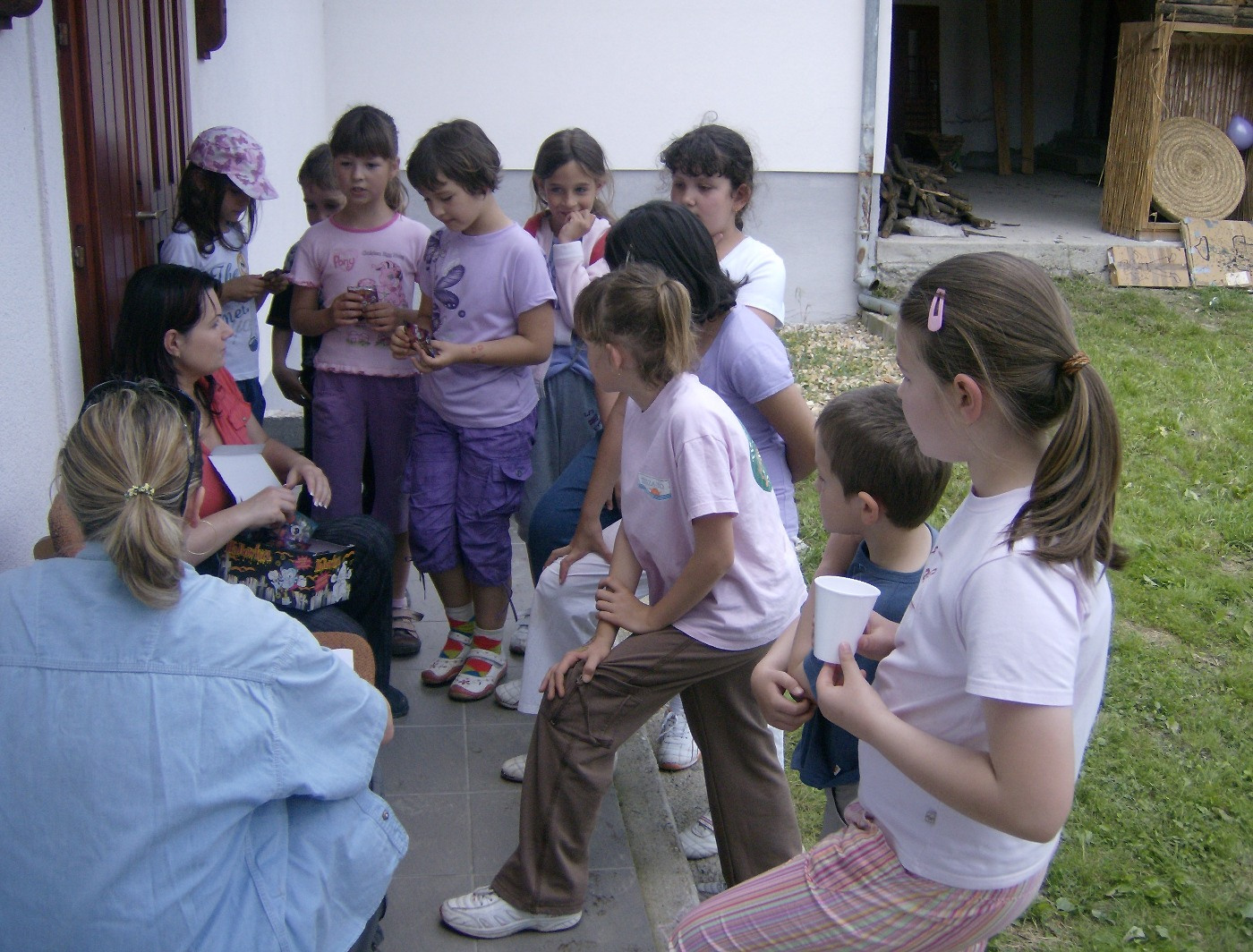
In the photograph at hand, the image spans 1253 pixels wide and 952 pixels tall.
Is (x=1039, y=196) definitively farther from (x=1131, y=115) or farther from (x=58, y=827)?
(x=58, y=827)

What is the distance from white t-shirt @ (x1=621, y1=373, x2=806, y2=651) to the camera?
2443 mm

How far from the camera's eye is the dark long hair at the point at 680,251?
2812mm

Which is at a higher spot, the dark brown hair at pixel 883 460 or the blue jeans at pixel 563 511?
the dark brown hair at pixel 883 460

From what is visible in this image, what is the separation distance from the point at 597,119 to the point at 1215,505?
17.7 feet

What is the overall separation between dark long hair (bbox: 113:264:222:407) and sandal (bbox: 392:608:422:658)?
1.43m

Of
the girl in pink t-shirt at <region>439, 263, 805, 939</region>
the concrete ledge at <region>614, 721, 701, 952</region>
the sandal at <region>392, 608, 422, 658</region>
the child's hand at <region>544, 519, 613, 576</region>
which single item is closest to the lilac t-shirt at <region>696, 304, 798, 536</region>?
the girl in pink t-shirt at <region>439, 263, 805, 939</region>

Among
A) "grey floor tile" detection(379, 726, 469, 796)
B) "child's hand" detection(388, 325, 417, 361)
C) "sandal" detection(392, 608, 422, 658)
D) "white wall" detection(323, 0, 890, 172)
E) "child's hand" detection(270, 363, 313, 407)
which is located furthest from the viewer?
"white wall" detection(323, 0, 890, 172)

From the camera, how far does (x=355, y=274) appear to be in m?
3.86

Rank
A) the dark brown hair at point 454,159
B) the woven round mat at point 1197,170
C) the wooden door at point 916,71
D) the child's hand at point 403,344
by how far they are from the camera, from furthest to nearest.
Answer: the wooden door at point 916,71 < the woven round mat at point 1197,170 < the child's hand at point 403,344 < the dark brown hair at point 454,159

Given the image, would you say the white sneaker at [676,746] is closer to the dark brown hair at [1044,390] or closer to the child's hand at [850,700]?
the child's hand at [850,700]

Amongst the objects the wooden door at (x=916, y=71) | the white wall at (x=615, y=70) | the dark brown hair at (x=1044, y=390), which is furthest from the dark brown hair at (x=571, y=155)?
the wooden door at (x=916, y=71)

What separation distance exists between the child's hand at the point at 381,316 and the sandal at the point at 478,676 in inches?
42.9

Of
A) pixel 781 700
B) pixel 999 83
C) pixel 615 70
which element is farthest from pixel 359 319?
pixel 999 83

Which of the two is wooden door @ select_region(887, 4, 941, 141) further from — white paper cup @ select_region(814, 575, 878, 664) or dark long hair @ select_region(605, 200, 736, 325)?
white paper cup @ select_region(814, 575, 878, 664)
